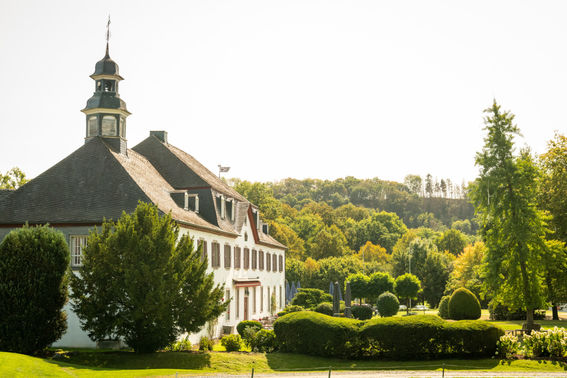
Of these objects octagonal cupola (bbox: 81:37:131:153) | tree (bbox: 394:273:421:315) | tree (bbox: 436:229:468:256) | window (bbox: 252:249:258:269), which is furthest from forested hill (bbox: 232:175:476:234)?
octagonal cupola (bbox: 81:37:131:153)

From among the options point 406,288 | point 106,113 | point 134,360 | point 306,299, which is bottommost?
point 134,360

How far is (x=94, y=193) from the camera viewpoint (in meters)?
28.0

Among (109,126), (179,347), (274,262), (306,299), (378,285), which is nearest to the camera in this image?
(179,347)

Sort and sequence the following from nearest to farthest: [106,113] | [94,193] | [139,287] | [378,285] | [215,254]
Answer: [139,287]
[94,193]
[106,113]
[215,254]
[378,285]

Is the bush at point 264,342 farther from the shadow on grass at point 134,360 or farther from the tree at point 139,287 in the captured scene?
the tree at point 139,287

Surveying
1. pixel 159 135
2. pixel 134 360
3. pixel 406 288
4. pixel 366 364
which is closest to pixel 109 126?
pixel 159 135

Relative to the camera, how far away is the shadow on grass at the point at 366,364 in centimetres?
2143

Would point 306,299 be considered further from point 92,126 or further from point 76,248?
point 76,248

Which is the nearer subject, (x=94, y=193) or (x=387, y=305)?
(x=94, y=193)

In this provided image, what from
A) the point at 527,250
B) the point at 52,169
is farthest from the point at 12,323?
the point at 527,250

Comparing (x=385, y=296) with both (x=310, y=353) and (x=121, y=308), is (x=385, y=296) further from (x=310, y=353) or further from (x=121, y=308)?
(x=121, y=308)

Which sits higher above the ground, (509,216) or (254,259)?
(509,216)

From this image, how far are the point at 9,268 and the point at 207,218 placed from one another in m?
15.1

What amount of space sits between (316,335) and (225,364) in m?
4.02
